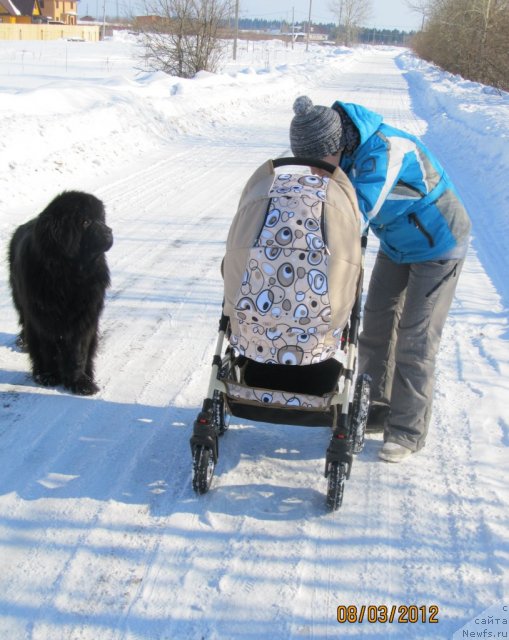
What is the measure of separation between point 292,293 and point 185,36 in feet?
74.4

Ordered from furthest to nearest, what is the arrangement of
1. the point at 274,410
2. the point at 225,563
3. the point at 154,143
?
the point at 154,143
the point at 274,410
the point at 225,563

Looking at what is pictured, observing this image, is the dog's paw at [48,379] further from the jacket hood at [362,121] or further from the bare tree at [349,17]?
the bare tree at [349,17]

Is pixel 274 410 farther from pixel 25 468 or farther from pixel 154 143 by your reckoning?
pixel 154 143

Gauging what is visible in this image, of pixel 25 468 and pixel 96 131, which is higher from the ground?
pixel 96 131

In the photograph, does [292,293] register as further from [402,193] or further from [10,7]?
[10,7]

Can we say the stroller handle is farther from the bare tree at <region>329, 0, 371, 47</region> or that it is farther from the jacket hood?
the bare tree at <region>329, 0, 371, 47</region>

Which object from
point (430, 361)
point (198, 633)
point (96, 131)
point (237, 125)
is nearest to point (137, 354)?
point (430, 361)

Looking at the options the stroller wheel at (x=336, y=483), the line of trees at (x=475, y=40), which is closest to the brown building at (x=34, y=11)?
the line of trees at (x=475, y=40)

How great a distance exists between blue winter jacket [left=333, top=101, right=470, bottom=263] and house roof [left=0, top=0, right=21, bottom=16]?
2983 inches

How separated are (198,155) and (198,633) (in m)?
10.6

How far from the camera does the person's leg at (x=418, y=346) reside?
10.4 ft

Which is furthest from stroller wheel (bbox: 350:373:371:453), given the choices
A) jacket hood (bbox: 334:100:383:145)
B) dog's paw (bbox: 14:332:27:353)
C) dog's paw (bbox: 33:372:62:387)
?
dog's paw (bbox: 14:332:27:353)

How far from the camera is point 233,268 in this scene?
2.80 metres

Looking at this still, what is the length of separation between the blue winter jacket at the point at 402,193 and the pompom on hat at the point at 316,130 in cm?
10
